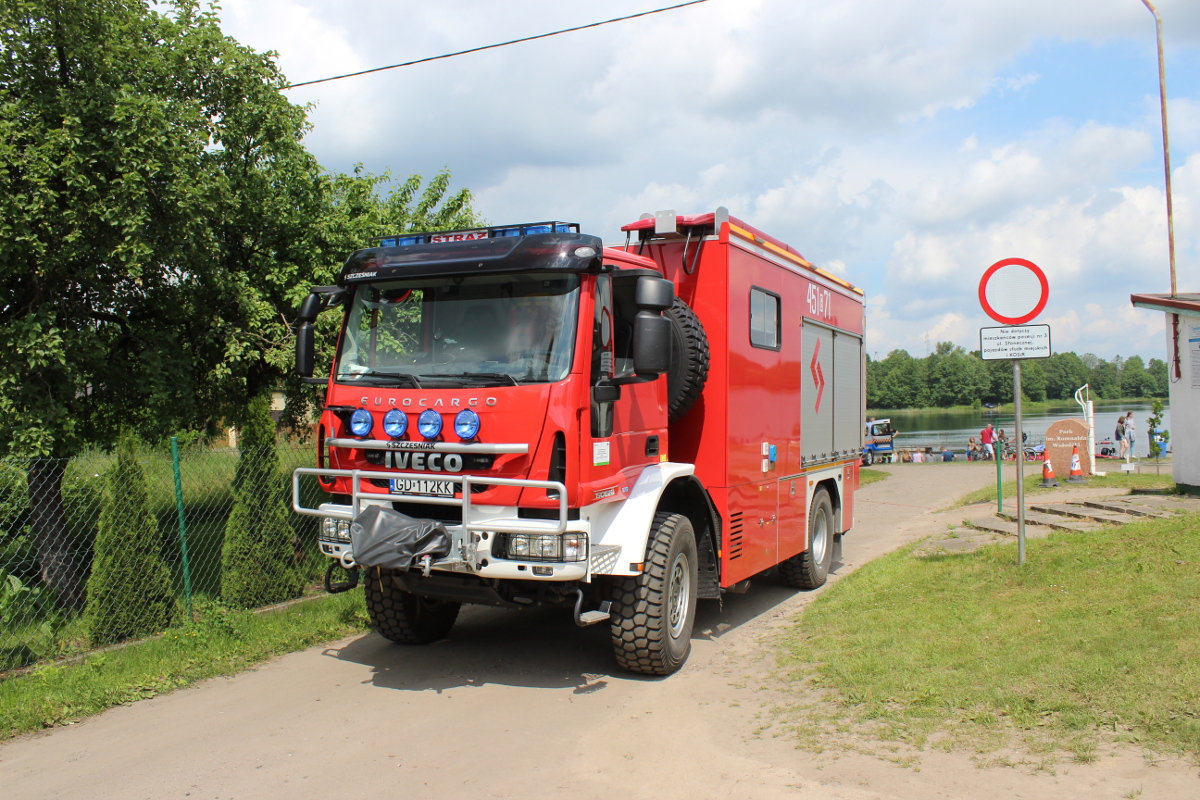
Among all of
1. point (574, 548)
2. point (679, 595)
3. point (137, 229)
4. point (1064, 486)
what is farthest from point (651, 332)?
point (1064, 486)

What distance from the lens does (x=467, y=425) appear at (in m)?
5.23

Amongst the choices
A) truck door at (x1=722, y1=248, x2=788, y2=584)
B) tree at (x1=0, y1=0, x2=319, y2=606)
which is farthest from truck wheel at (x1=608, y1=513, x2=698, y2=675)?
tree at (x1=0, y1=0, x2=319, y2=606)

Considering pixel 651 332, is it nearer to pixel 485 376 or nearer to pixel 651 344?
pixel 651 344

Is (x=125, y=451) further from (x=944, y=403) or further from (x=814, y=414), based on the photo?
(x=944, y=403)

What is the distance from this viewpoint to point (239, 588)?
8195 mm

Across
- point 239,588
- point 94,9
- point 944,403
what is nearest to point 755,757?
point 239,588

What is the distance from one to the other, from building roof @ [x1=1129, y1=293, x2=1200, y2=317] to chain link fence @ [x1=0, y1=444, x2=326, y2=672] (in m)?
12.5

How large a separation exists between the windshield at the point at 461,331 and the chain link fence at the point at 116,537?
2404 mm

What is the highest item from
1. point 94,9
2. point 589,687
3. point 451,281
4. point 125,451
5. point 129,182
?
point 94,9

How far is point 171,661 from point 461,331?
326 centimetres

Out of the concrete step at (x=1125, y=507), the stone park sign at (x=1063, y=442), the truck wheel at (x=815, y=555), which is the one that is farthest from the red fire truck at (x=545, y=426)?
the stone park sign at (x=1063, y=442)

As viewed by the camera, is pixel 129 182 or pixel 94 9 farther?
pixel 94 9

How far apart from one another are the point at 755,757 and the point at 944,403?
4956 inches

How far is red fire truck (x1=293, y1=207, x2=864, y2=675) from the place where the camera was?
520cm
